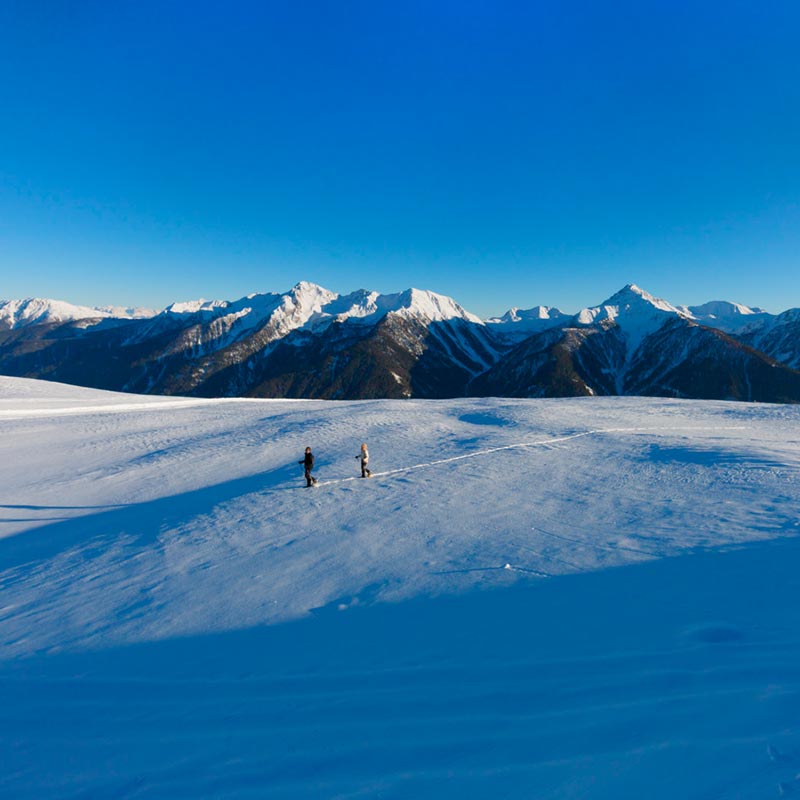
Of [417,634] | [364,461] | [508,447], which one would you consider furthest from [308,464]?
[508,447]

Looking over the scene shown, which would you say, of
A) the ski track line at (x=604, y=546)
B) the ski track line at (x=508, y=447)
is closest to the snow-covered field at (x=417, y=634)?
the ski track line at (x=604, y=546)

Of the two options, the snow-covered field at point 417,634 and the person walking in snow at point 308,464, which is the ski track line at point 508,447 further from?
the person walking in snow at point 308,464

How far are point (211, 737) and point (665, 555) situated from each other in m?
8.90

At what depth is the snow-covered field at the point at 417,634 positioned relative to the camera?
4676 mm

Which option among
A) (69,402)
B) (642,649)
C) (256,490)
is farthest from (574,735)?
(69,402)

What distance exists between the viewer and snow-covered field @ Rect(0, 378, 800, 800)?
4.68m

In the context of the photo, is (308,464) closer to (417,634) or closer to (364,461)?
(364,461)

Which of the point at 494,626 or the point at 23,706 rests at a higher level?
the point at 494,626

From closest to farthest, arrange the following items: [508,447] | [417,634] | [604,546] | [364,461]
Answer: [417,634] → [604,546] → [364,461] → [508,447]

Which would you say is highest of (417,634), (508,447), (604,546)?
(508,447)

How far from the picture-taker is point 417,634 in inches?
279

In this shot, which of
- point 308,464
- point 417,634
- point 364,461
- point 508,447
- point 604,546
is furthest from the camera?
point 508,447

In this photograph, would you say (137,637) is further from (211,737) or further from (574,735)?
(574,735)

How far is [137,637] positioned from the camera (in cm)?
782
